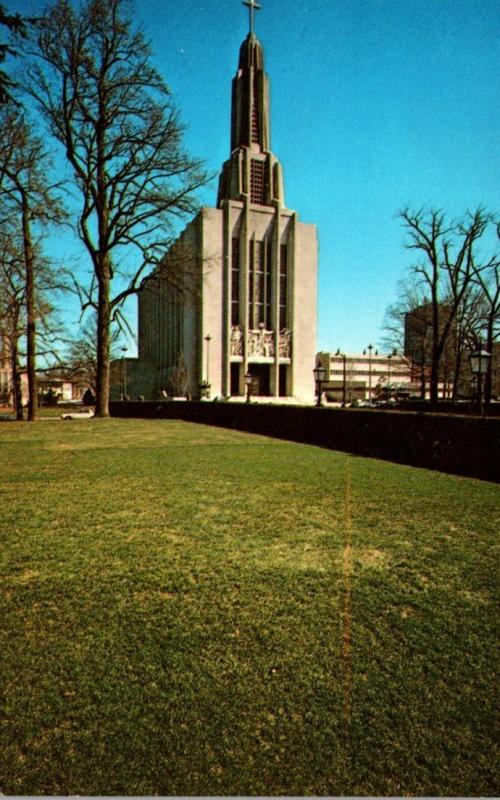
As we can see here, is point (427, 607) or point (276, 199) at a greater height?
point (276, 199)

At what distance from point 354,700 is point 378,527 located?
3.10m

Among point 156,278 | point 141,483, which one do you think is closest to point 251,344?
point 156,278

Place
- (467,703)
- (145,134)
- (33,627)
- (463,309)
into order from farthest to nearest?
(463,309)
(145,134)
(33,627)
(467,703)

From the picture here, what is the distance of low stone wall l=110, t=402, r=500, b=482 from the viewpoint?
30.8 feet

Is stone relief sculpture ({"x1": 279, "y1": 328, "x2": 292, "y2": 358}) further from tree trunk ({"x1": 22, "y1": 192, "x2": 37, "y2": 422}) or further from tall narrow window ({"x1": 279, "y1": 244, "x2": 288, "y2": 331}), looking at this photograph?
tree trunk ({"x1": 22, "y1": 192, "x2": 37, "y2": 422})

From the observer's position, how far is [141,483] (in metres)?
7.71

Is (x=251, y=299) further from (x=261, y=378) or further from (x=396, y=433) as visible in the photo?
(x=396, y=433)

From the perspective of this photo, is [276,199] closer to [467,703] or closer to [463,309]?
[463,309]

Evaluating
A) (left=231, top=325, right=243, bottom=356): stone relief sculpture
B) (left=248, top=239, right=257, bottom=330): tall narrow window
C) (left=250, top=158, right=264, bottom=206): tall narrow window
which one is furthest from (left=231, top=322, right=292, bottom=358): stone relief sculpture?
(left=250, top=158, right=264, bottom=206): tall narrow window

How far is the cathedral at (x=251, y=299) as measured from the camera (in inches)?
2014

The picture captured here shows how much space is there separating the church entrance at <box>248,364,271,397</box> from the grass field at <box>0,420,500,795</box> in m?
48.4

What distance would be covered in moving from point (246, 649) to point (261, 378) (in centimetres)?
5296

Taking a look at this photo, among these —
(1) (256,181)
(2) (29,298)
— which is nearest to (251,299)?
(1) (256,181)

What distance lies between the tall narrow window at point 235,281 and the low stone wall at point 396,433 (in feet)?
112
